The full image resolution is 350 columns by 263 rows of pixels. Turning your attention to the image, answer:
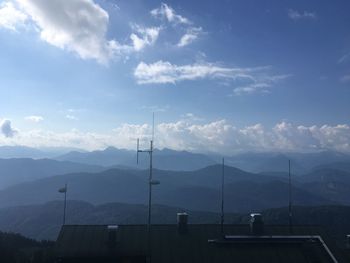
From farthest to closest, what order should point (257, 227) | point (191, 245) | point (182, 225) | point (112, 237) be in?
1. point (257, 227)
2. point (182, 225)
3. point (191, 245)
4. point (112, 237)

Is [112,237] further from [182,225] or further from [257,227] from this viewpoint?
[257,227]

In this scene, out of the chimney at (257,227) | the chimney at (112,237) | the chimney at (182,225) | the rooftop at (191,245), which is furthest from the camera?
the chimney at (257,227)

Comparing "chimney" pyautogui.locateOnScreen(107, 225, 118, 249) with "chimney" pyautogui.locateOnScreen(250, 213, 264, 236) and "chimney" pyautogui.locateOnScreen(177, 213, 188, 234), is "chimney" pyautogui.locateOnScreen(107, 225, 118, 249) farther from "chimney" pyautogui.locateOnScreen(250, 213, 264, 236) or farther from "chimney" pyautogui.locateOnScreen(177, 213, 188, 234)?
"chimney" pyautogui.locateOnScreen(250, 213, 264, 236)

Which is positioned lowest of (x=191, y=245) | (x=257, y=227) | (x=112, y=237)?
(x=191, y=245)

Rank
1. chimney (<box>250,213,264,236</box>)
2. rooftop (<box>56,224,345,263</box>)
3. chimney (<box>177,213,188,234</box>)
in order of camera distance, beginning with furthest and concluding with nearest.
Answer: chimney (<box>250,213,264,236</box>)
chimney (<box>177,213,188,234</box>)
rooftop (<box>56,224,345,263</box>)

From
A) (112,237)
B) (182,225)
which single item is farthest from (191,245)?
(112,237)

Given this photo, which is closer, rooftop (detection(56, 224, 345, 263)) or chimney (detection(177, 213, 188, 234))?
rooftop (detection(56, 224, 345, 263))

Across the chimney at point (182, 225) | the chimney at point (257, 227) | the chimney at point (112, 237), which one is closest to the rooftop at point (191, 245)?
the chimney at point (112, 237)

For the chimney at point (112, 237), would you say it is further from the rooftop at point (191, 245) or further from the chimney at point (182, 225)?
the chimney at point (182, 225)

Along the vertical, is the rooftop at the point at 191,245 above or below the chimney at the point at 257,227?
below

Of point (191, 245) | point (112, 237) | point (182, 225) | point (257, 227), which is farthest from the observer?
point (257, 227)

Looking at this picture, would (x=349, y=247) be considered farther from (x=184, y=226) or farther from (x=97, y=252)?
(x=97, y=252)

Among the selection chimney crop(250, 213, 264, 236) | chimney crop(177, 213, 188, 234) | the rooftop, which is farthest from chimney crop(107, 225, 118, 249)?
chimney crop(250, 213, 264, 236)

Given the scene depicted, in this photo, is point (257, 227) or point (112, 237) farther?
point (257, 227)
